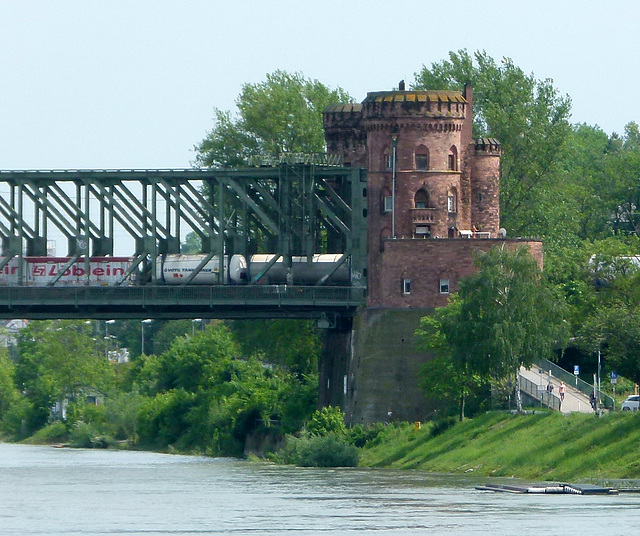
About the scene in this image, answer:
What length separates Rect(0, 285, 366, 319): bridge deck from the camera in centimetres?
10194

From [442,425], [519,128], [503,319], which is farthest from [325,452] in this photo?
[519,128]

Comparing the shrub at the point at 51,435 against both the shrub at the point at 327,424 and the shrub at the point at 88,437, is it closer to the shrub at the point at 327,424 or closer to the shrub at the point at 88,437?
the shrub at the point at 88,437

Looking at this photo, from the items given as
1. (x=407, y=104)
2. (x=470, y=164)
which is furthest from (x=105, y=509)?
(x=470, y=164)

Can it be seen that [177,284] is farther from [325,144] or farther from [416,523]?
[416,523]

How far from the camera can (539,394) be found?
318ft

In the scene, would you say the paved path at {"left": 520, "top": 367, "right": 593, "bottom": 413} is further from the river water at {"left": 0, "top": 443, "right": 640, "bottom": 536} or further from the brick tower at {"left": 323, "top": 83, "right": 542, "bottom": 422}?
the river water at {"left": 0, "top": 443, "right": 640, "bottom": 536}

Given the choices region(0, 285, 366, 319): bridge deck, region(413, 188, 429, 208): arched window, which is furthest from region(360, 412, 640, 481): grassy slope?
region(413, 188, 429, 208): arched window

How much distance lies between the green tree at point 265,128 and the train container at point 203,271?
74.5ft

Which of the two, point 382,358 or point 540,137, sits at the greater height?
point 540,137

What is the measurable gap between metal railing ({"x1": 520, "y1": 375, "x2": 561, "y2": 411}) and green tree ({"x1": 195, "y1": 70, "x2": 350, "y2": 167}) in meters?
35.9

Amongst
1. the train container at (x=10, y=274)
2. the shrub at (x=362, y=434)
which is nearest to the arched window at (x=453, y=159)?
the shrub at (x=362, y=434)

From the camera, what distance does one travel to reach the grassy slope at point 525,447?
7881 centimetres

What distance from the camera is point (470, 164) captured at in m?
113

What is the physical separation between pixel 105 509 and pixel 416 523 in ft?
44.6
